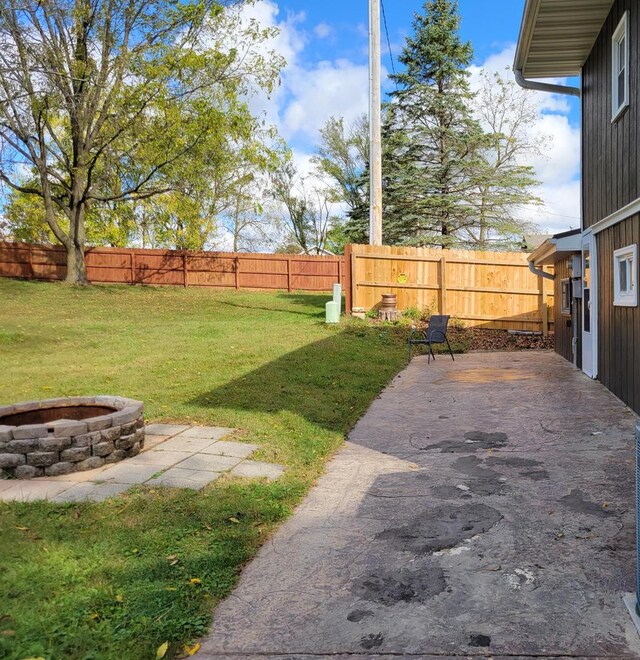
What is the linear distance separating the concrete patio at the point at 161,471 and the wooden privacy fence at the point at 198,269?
60.7ft

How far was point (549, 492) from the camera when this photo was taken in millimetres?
3867

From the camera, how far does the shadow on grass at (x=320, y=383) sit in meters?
6.41

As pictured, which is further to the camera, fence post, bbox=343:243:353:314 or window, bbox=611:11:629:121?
fence post, bbox=343:243:353:314

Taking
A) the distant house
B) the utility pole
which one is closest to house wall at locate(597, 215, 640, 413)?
the distant house

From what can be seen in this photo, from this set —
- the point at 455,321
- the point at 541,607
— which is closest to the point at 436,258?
the point at 455,321

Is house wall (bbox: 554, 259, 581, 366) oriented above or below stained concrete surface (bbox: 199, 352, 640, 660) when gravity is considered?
above

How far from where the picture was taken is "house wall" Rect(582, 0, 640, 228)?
19.5 ft

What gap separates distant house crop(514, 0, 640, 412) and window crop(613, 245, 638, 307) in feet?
0.04

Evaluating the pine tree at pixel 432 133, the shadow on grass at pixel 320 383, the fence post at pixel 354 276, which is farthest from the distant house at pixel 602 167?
the pine tree at pixel 432 133

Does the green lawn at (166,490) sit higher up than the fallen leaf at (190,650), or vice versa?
the green lawn at (166,490)

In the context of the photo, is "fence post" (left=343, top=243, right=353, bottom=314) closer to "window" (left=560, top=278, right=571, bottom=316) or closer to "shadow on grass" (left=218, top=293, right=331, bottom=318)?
"shadow on grass" (left=218, top=293, right=331, bottom=318)

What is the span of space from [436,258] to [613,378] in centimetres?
810

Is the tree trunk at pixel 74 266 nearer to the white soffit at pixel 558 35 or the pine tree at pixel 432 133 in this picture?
the pine tree at pixel 432 133

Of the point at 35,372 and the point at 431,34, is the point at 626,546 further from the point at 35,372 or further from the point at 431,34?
the point at 431,34
